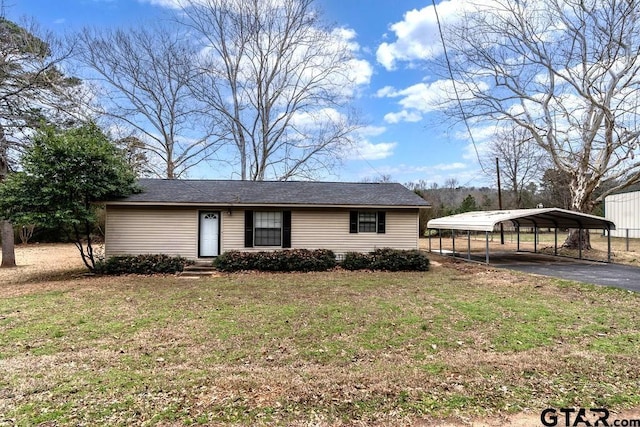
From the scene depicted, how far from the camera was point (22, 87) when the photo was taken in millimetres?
12664

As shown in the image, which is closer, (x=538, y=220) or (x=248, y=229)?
(x=248, y=229)

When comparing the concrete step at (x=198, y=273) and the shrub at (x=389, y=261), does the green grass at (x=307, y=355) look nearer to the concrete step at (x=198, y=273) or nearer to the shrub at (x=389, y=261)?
the concrete step at (x=198, y=273)

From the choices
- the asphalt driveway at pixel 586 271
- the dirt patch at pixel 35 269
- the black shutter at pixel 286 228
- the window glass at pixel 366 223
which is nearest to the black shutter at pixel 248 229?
the black shutter at pixel 286 228

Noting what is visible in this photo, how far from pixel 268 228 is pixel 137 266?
179 inches

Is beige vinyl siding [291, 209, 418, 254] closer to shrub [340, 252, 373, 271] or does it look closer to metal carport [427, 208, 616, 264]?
shrub [340, 252, 373, 271]

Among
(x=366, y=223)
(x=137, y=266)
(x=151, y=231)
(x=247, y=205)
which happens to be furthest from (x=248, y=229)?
(x=366, y=223)

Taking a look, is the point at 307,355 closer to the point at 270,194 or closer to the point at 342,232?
the point at 342,232

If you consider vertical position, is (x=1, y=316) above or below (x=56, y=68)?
below

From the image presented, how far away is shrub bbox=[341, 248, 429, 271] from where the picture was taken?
40.9 feet

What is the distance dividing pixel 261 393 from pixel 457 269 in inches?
432

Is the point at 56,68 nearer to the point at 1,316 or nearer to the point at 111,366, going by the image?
the point at 1,316

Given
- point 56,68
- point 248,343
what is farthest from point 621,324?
point 56,68

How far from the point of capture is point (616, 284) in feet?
31.6

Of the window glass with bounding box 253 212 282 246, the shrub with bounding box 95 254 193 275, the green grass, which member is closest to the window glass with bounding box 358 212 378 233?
the window glass with bounding box 253 212 282 246
